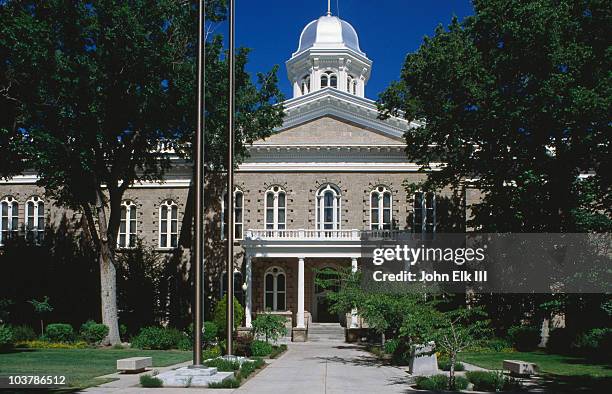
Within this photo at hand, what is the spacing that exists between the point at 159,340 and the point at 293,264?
41.6 ft

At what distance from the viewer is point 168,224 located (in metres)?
43.0

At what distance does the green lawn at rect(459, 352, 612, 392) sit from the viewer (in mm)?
18356

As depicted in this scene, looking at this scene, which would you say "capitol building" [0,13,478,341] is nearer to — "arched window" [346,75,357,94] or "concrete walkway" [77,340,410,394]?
"arched window" [346,75,357,94]

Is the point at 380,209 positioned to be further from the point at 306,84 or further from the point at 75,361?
the point at 75,361

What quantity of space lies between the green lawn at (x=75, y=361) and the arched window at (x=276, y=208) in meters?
13.8

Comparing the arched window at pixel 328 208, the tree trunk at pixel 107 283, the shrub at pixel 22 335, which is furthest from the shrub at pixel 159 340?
the arched window at pixel 328 208

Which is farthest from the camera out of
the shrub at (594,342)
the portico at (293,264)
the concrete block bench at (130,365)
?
the portico at (293,264)

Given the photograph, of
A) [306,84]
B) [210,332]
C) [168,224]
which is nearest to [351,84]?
[306,84]

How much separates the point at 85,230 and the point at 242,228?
9.75 metres

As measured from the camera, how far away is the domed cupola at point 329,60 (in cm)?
5456

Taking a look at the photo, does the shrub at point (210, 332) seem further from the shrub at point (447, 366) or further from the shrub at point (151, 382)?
the shrub at point (151, 382)

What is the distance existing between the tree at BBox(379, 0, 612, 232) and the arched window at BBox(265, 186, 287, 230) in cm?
1086

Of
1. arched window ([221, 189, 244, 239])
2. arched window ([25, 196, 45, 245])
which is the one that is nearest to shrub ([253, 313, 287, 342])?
arched window ([221, 189, 244, 239])

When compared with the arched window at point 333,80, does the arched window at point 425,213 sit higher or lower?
lower
